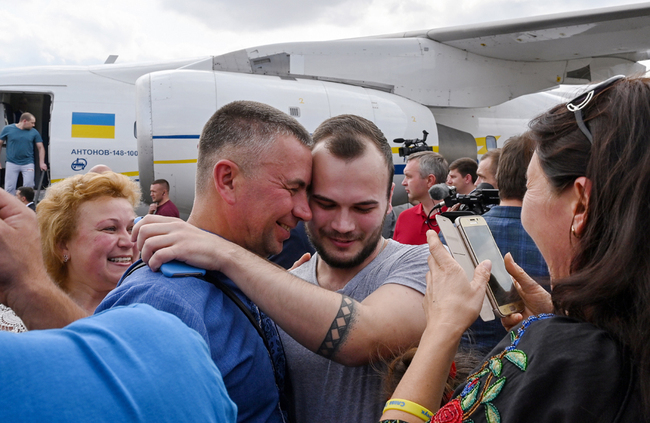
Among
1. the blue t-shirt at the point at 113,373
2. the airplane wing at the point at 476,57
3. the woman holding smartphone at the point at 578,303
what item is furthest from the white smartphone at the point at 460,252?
the airplane wing at the point at 476,57

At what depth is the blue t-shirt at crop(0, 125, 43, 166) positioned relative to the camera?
8719mm

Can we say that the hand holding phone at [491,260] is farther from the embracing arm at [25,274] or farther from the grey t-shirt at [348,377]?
the embracing arm at [25,274]

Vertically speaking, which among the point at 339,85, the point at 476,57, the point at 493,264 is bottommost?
the point at 493,264

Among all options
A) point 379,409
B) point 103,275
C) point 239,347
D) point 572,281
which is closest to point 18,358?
point 239,347

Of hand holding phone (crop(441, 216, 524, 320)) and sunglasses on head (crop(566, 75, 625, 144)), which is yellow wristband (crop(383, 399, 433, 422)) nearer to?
hand holding phone (crop(441, 216, 524, 320))

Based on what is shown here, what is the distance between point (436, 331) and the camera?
1292 mm

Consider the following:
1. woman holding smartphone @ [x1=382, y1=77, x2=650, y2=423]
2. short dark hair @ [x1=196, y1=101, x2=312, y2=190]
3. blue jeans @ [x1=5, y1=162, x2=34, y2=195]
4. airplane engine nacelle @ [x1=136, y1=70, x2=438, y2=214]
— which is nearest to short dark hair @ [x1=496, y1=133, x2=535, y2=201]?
short dark hair @ [x1=196, y1=101, x2=312, y2=190]

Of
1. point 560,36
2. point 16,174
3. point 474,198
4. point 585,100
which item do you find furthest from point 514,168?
point 16,174

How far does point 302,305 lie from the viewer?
5.24 ft

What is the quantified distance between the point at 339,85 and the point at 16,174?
655 cm

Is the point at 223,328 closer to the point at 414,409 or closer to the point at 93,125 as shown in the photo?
the point at 414,409

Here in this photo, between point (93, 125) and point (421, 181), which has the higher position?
point (93, 125)

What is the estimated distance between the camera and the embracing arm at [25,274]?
1.33 m

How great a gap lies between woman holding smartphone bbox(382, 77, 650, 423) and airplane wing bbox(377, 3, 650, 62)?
8568mm
